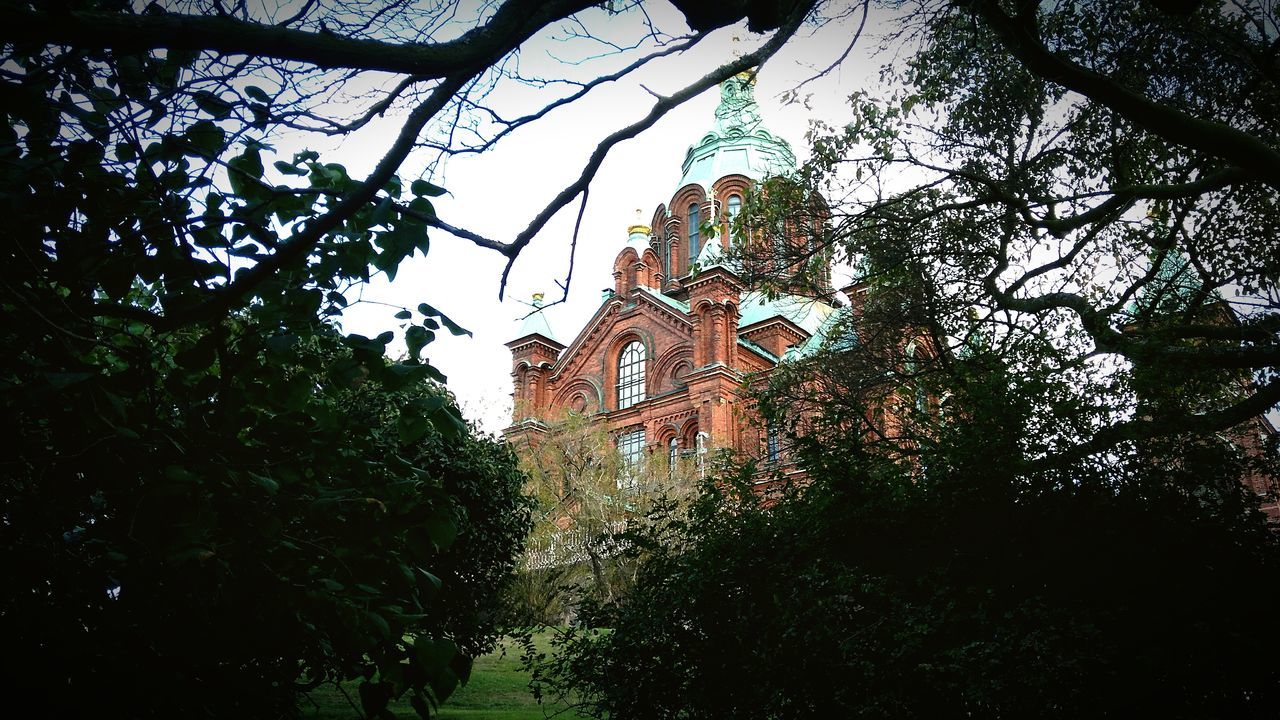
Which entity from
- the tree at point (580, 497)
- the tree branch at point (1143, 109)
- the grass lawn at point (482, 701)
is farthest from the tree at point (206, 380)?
the tree at point (580, 497)

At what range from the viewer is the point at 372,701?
Answer: 10.2ft

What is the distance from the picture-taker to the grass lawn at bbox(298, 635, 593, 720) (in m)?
13.2

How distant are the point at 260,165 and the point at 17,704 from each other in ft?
6.80

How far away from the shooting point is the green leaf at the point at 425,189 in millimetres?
3678

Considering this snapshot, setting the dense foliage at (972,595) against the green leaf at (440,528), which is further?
the dense foliage at (972,595)

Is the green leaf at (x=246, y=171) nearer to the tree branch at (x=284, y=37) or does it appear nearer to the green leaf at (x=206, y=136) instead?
the green leaf at (x=206, y=136)

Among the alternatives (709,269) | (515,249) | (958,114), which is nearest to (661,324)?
(709,269)

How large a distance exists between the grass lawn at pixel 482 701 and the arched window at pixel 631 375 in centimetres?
1951

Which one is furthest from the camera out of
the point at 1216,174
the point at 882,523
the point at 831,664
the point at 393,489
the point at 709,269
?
the point at 709,269

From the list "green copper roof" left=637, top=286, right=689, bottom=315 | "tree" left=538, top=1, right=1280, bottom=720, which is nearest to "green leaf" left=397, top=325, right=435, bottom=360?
"tree" left=538, top=1, right=1280, bottom=720

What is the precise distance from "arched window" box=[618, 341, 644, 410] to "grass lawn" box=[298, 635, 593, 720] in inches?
768

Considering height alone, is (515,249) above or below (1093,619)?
above

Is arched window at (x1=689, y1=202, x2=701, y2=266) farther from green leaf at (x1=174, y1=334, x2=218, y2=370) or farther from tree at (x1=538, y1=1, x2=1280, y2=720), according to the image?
green leaf at (x1=174, y1=334, x2=218, y2=370)

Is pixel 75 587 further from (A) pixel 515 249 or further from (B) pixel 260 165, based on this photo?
(A) pixel 515 249
